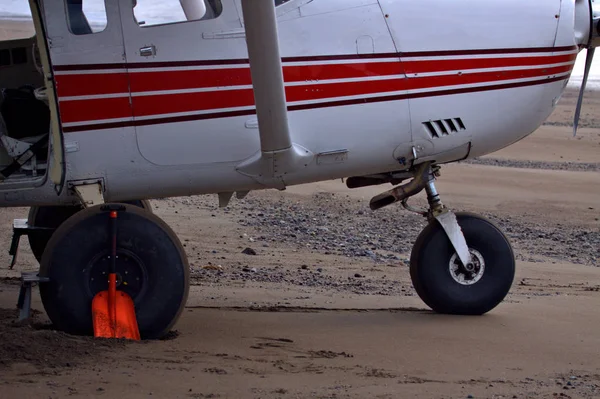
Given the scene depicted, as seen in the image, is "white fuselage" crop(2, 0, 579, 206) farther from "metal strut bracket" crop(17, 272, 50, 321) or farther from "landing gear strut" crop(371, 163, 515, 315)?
"metal strut bracket" crop(17, 272, 50, 321)

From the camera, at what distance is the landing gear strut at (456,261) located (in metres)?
6.87

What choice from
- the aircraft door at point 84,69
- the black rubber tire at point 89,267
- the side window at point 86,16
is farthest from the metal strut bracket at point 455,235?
the side window at point 86,16

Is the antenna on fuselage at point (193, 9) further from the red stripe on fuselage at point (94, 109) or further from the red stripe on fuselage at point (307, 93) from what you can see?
the red stripe on fuselage at point (94, 109)

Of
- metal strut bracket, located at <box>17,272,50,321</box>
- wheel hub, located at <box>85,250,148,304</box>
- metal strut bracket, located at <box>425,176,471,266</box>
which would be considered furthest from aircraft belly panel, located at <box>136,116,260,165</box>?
metal strut bracket, located at <box>425,176,471,266</box>

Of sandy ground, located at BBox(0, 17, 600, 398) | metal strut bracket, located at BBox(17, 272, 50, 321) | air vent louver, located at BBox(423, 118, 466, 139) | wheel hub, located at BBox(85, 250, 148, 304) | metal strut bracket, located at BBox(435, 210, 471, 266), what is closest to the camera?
sandy ground, located at BBox(0, 17, 600, 398)

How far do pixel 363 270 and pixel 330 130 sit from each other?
9.46ft

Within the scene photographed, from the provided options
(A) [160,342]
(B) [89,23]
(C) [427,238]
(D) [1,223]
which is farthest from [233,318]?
(D) [1,223]

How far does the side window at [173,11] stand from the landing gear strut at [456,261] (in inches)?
70.7

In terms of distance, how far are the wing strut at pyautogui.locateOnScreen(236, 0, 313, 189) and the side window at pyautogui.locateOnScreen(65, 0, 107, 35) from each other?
3.40ft

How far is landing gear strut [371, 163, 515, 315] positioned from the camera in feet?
22.5

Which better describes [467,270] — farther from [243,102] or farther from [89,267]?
[89,267]

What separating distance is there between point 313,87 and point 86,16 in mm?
1479

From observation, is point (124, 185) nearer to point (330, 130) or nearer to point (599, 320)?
point (330, 130)

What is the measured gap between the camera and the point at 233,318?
683cm
